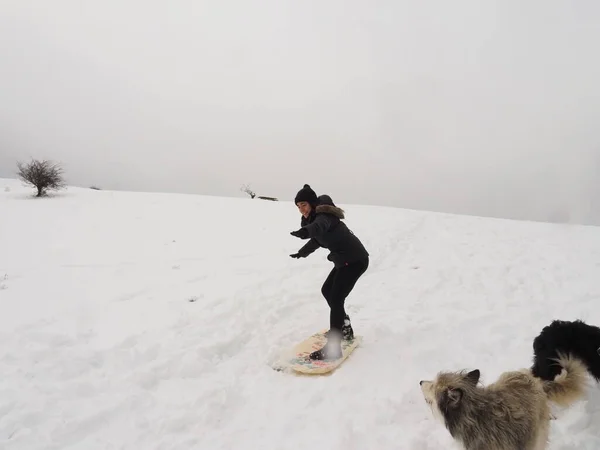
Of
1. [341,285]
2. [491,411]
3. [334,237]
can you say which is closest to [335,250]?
[334,237]

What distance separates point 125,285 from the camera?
806cm

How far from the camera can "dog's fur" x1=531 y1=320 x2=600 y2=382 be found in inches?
139

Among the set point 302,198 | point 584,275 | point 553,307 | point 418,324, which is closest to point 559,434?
point 418,324

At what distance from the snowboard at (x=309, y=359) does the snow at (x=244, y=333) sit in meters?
0.14

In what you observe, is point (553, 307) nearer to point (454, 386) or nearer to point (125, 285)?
point (454, 386)

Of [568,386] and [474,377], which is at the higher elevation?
[474,377]

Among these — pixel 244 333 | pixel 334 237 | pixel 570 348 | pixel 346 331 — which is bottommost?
pixel 244 333

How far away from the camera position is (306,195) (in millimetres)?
5027

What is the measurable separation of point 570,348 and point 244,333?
4667 mm

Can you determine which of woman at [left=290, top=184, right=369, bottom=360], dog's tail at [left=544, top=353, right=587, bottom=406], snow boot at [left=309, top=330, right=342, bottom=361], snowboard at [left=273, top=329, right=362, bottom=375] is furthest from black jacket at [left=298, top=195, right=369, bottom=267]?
dog's tail at [left=544, top=353, right=587, bottom=406]

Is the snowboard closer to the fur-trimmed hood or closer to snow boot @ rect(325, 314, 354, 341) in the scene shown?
snow boot @ rect(325, 314, 354, 341)

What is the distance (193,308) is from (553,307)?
745 cm

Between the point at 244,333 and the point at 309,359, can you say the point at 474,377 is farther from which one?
the point at 244,333

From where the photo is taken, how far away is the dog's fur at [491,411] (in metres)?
2.78
